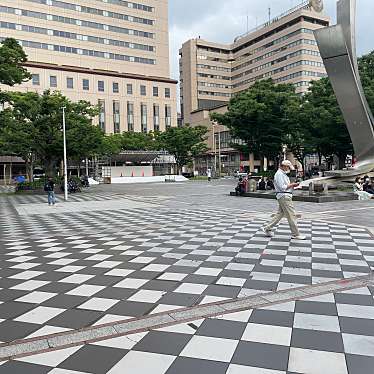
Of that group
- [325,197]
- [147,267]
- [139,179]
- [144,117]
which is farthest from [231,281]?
[144,117]

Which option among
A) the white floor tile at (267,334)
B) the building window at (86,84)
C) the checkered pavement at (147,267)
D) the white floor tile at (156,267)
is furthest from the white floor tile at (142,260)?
the building window at (86,84)

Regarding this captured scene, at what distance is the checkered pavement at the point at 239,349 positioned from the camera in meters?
A: 3.35

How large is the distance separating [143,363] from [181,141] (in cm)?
5537

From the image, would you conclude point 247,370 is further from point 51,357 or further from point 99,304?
point 99,304

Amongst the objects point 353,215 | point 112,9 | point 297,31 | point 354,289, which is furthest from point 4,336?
point 297,31

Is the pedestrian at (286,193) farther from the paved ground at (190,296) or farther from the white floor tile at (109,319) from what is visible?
the white floor tile at (109,319)

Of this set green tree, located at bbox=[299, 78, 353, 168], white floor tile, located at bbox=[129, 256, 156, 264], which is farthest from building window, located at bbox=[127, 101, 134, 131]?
white floor tile, located at bbox=[129, 256, 156, 264]

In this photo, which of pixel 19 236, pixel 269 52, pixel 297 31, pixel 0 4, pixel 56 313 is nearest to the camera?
pixel 56 313

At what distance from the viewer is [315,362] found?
3420 millimetres

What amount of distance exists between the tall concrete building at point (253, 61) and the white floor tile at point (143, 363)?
8065 centimetres

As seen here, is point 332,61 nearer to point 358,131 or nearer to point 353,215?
point 358,131

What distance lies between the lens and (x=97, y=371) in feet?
10.9

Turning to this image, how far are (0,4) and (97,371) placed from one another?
73.2 meters

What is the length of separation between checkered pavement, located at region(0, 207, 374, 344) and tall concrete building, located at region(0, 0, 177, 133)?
63.4m
